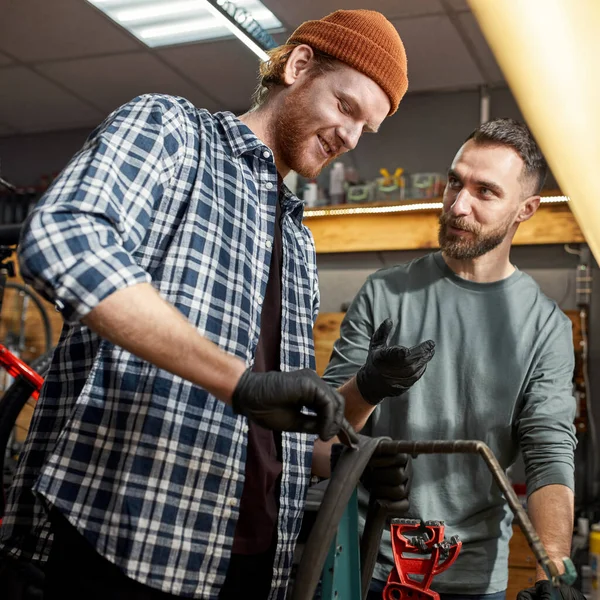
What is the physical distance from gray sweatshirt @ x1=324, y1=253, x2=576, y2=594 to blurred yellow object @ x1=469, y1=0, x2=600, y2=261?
1058 millimetres

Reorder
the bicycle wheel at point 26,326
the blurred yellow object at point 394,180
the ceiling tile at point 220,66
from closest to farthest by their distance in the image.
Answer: the ceiling tile at point 220,66, the blurred yellow object at point 394,180, the bicycle wheel at point 26,326

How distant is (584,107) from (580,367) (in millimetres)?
3477

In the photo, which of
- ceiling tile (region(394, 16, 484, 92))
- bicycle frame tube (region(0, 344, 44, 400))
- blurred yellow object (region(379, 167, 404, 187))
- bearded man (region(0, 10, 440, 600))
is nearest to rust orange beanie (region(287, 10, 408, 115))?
bearded man (region(0, 10, 440, 600))

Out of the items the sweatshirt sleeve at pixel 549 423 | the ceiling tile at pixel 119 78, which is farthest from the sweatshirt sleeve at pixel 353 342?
the ceiling tile at pixel 119 78

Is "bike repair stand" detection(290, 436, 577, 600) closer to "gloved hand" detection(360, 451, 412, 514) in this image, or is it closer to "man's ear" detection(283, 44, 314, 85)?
"gloved hand" detection(360, 451, 412, 514)

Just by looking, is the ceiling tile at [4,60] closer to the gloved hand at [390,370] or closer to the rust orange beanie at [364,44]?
the rust orange beanie at [364,44]

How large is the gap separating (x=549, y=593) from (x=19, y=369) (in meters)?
2.47

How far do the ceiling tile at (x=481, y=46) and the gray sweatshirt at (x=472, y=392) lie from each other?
214cm

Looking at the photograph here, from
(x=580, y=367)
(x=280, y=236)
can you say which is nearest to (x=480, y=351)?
(x=280, y=236)

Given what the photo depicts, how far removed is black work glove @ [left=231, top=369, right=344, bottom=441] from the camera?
0.93m

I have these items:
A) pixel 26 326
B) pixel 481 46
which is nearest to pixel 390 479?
pixel 481 46

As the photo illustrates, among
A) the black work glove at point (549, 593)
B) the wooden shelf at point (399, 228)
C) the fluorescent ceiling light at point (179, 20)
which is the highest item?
the fluorescent ceiling light at point (179, 20)

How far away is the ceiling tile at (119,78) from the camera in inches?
177

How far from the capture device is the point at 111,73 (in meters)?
4.65
